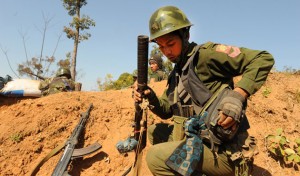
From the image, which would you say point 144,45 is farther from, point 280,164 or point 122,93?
point 122,93

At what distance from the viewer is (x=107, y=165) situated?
457 centimetres

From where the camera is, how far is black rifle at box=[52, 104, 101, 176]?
13.9 feet

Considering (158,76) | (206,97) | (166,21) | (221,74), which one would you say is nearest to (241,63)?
(221,74)

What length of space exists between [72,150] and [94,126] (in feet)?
2.54

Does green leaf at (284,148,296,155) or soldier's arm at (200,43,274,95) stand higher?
soldier's arm at (200,43,274,95)

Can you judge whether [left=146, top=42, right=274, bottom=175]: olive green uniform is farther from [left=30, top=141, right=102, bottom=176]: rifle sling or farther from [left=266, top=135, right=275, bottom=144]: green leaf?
[left=30, top=141, right=102, bottom=176]: rifle sling

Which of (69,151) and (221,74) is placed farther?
(69,151)

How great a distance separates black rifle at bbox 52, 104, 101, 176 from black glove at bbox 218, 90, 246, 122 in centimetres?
288

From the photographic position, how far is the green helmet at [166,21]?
2807 mm

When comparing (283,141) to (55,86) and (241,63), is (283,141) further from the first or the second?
(55,86)

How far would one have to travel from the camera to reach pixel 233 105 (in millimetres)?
2305

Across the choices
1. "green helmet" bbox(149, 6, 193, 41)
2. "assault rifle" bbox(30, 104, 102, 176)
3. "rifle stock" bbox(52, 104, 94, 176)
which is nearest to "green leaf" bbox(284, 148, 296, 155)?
"green helmet" bbox(149, 6, 193, 41)

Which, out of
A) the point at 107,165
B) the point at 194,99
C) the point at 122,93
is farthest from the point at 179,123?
the point at 122,93

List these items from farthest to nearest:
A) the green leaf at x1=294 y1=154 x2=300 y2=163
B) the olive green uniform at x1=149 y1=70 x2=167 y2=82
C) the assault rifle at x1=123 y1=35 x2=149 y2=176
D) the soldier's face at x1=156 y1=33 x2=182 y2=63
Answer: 1. the olive green uniform at x1=149 y1=70 x2=167 y2=82
2. the green leaf at x1=294 y1=154 x2=300 y2=163
3. the soldier's face at x1=156 y1=33 x2=182 y2=63
4. the assault rifle at x1=123 y1=35 x2=149 y2=176
